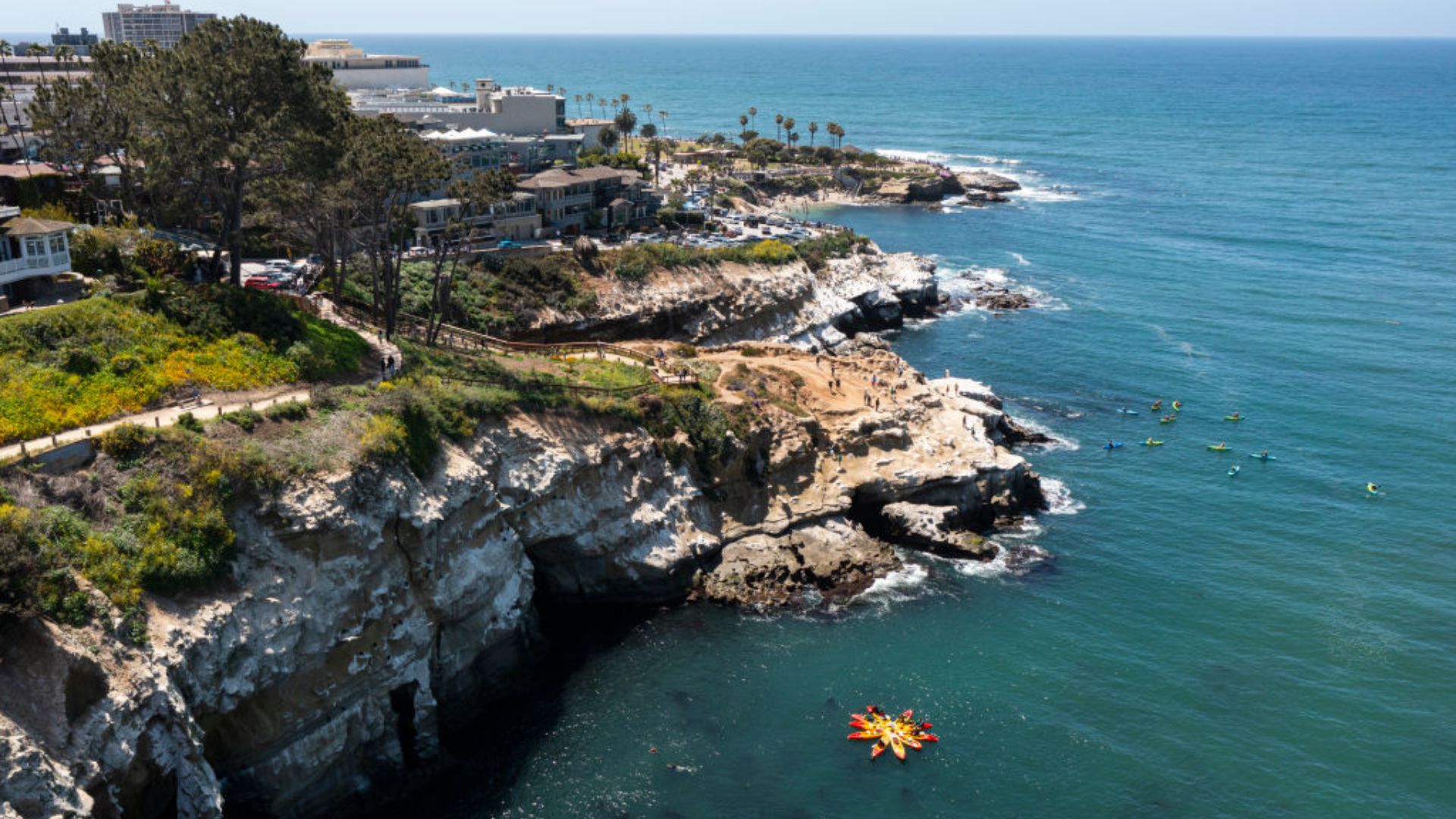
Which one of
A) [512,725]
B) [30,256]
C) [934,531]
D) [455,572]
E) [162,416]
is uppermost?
[30,256]

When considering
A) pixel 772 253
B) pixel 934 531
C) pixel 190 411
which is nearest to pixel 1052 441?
pixel 934 531

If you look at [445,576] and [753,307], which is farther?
[753,307]

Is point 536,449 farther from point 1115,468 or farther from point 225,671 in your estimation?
point 1115,468

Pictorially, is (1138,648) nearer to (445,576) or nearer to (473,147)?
(445,576)

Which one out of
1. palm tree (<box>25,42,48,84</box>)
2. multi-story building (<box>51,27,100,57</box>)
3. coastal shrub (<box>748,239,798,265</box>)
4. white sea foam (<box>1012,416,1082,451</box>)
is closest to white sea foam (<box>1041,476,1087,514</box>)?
white sea foam (<box>1012,416,1082,451</box>)

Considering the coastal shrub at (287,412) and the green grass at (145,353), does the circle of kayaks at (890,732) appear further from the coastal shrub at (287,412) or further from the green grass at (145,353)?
the green grass at (145,353)

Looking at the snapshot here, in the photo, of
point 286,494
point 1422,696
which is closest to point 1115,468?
point 1422,696
